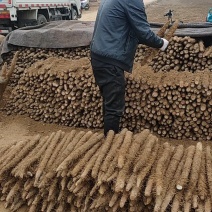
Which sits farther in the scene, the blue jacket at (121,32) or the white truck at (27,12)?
the white truck at (27,12)

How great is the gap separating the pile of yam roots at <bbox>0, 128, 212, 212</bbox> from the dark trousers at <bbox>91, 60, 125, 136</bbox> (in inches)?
22.9

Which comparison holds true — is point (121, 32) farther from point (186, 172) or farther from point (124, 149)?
point (186, 172)

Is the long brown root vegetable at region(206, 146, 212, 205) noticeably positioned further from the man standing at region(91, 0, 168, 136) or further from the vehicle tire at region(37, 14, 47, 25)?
the vehicle tire at region(37, 14, 47, 25)

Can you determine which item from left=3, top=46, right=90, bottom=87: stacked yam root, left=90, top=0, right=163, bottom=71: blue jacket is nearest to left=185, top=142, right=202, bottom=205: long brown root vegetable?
left=90, top=0, right=163, bottom=71: blue jacket

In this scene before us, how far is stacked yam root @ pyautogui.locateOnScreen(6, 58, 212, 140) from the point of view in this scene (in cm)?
512

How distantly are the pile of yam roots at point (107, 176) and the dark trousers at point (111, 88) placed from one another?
582mm

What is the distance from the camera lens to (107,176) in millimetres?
3260

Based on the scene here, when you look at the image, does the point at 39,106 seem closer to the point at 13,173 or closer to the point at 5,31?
the point at 13,173

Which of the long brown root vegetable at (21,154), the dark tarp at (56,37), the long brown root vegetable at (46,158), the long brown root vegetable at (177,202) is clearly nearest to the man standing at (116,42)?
the long brown root vegetable at (46,158)

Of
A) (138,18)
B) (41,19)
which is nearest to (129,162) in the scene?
(138,18)

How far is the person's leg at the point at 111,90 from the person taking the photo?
431cm

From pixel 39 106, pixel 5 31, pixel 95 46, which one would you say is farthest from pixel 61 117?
pixel 5 31

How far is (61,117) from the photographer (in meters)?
6.12

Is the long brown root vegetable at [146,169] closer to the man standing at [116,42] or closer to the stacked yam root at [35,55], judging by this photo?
the man standing at [116,42]
